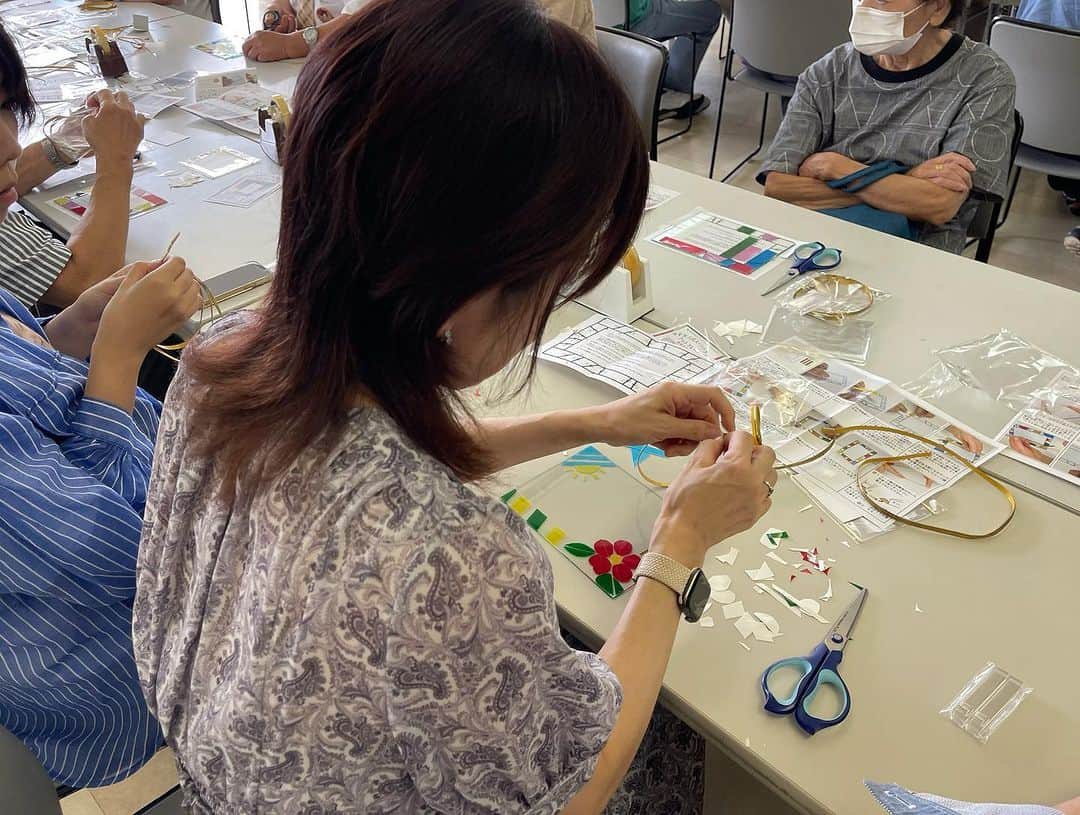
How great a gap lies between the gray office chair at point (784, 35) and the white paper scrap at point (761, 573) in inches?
96.7

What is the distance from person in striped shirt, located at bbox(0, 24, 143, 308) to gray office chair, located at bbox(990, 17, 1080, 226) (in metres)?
2.41

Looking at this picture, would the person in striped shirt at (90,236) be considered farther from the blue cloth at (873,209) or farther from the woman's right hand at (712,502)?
the blue cloth at (873,209)

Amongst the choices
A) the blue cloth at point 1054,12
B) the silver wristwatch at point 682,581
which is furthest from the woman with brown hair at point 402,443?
the blue cloth at point 1054,12

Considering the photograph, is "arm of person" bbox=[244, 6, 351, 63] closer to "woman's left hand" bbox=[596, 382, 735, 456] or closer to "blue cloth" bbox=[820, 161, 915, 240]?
"blue cloth" bbox=[820, 161, 915, 240]

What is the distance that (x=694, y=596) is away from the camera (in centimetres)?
87

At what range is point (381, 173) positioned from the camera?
60 cm

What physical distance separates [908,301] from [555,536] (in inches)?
32.8

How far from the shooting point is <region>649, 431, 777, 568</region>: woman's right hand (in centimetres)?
93

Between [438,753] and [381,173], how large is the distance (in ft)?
1.50

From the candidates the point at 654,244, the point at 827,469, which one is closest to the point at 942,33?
the point at 654,244

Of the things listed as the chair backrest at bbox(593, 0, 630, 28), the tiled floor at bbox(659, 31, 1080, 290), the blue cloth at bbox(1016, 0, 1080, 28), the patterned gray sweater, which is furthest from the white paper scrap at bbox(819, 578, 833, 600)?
the chair backrest at bbox(593, 0, 630, 28)

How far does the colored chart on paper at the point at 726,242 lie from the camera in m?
1.61

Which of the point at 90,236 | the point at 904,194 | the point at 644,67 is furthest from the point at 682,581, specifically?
the point at 644,67

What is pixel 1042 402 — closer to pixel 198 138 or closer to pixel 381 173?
pixel 381 173
